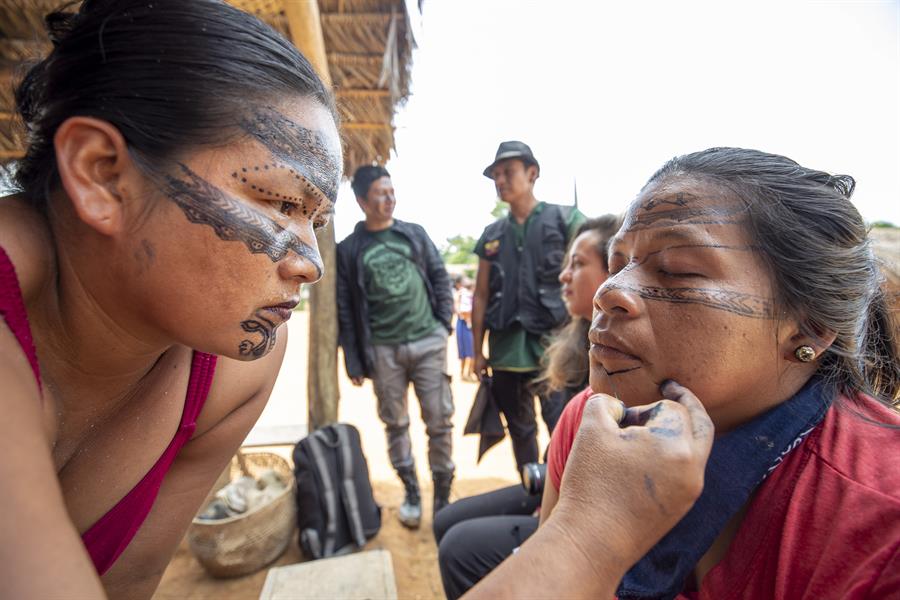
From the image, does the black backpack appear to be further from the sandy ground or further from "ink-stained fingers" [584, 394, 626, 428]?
"ink-stained fingers" [584, 394, 626, 428]

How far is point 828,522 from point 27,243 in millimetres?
1661

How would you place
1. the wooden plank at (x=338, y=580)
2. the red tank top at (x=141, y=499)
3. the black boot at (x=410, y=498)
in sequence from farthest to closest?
the black boot at (x=410, y=498) → the wooden plank at (x=338, y=580) → the red tank top at (x=141, y=499)

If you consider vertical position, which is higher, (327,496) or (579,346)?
(579,346)

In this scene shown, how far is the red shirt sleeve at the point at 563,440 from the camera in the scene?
134 centimetres

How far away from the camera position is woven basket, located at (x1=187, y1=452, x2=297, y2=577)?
2680 millimetres

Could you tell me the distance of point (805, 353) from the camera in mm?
1048

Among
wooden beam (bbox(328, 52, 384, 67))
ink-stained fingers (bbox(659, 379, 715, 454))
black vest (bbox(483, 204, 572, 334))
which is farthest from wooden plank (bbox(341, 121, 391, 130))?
ink-stained fingers (bbox(659, 379, 715, 454))

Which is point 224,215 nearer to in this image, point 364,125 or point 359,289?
point 359,289

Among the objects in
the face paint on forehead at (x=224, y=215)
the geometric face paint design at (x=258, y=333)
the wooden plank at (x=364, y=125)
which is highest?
the wooden plank at (x=364, y=125)

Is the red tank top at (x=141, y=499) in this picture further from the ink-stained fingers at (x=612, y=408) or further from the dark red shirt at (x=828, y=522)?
the dark red shirt at (x=828, y=522)

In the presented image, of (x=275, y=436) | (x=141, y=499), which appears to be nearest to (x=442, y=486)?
(x=275, y=436)

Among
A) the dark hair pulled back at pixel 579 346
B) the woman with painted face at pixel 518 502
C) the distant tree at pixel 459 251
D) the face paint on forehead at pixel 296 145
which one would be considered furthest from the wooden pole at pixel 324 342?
the distant tree at pixel 459 251

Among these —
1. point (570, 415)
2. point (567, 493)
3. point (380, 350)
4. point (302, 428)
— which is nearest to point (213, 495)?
point (302, 428)

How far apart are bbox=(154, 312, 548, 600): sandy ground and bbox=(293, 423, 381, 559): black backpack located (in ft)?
0.58
